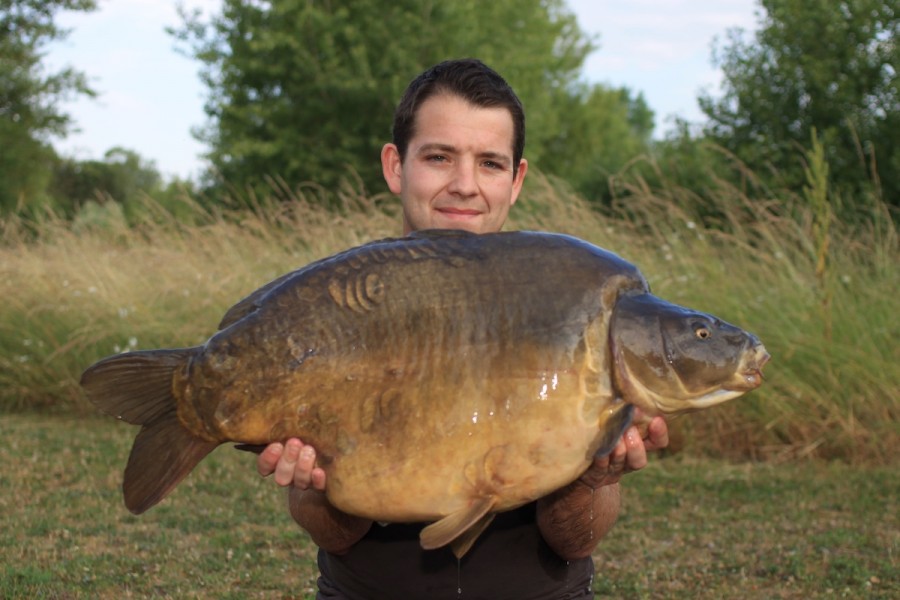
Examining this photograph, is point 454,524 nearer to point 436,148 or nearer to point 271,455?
A: point 271,455

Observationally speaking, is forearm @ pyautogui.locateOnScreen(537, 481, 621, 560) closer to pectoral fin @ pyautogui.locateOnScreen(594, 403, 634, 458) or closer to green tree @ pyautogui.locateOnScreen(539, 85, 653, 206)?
pectoral fin @ pyautogui.locateOnScreen(594, 403, 634, 458)

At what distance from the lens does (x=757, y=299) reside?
22.1 feet

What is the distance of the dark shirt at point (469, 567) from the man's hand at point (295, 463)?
0.63 metres

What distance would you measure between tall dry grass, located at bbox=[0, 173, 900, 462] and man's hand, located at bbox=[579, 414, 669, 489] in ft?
15.0

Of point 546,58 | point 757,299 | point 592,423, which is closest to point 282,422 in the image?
point 592,423

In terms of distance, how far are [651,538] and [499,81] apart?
9.61 feet

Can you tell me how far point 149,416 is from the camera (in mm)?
1931

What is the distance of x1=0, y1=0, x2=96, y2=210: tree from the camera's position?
25.4 meters

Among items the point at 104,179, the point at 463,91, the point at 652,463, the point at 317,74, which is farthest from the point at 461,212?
the point at 104,179

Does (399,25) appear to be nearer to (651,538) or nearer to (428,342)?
(651,538)

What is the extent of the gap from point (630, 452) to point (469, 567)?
732 mm

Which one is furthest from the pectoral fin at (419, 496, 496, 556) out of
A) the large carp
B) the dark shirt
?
the dark shirt

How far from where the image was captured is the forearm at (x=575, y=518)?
7.64 ft

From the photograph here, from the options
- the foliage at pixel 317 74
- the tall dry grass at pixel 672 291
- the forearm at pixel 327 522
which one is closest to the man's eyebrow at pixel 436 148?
the forearm at pixel 327 522
